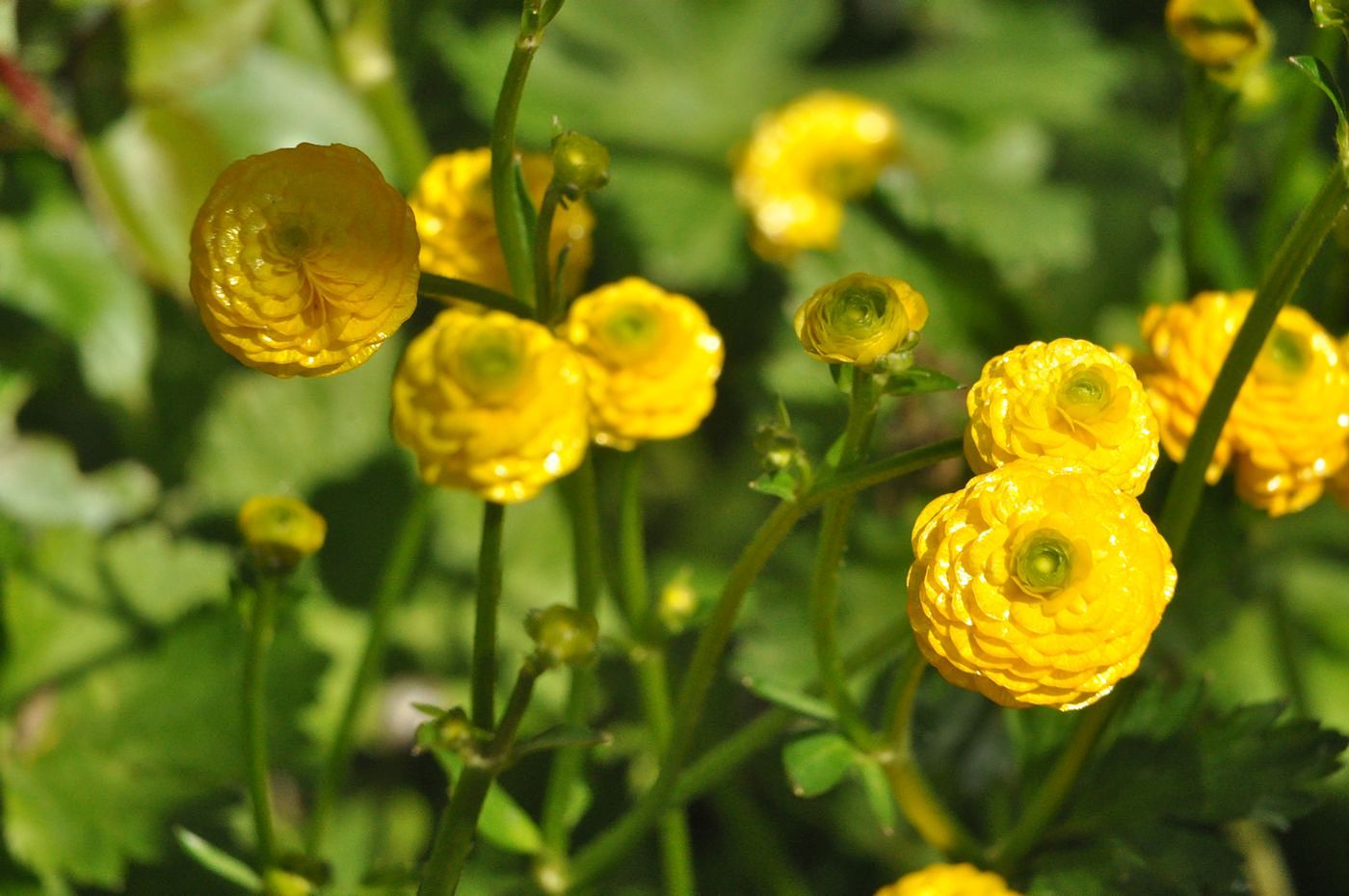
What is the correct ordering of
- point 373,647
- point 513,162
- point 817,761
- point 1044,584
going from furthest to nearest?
1. point 373,647
2. point 817,761
3. point 513,162
4. point 1044,584

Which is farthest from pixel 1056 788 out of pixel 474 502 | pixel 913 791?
pixel 474 502

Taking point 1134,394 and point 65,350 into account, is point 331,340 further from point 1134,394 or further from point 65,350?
point 65,350

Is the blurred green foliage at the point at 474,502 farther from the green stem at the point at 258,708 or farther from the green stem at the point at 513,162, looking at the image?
the green stem at the point at 513,162

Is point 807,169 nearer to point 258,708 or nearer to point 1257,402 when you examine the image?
point 1257,402

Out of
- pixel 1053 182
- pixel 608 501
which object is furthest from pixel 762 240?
pixel 1053 182

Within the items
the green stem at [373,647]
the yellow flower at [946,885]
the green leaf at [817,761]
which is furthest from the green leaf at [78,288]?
the yellow flower at [946,885]

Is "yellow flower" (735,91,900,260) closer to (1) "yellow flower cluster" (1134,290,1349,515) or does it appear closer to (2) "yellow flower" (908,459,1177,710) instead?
(1) "yellow flower cluster" (1134,290,1349,515)

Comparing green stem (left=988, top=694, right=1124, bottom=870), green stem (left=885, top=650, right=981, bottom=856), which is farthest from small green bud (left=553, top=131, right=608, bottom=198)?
green stem (left=988, top=694, right=1124, bottom=870)

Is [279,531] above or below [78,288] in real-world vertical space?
above
